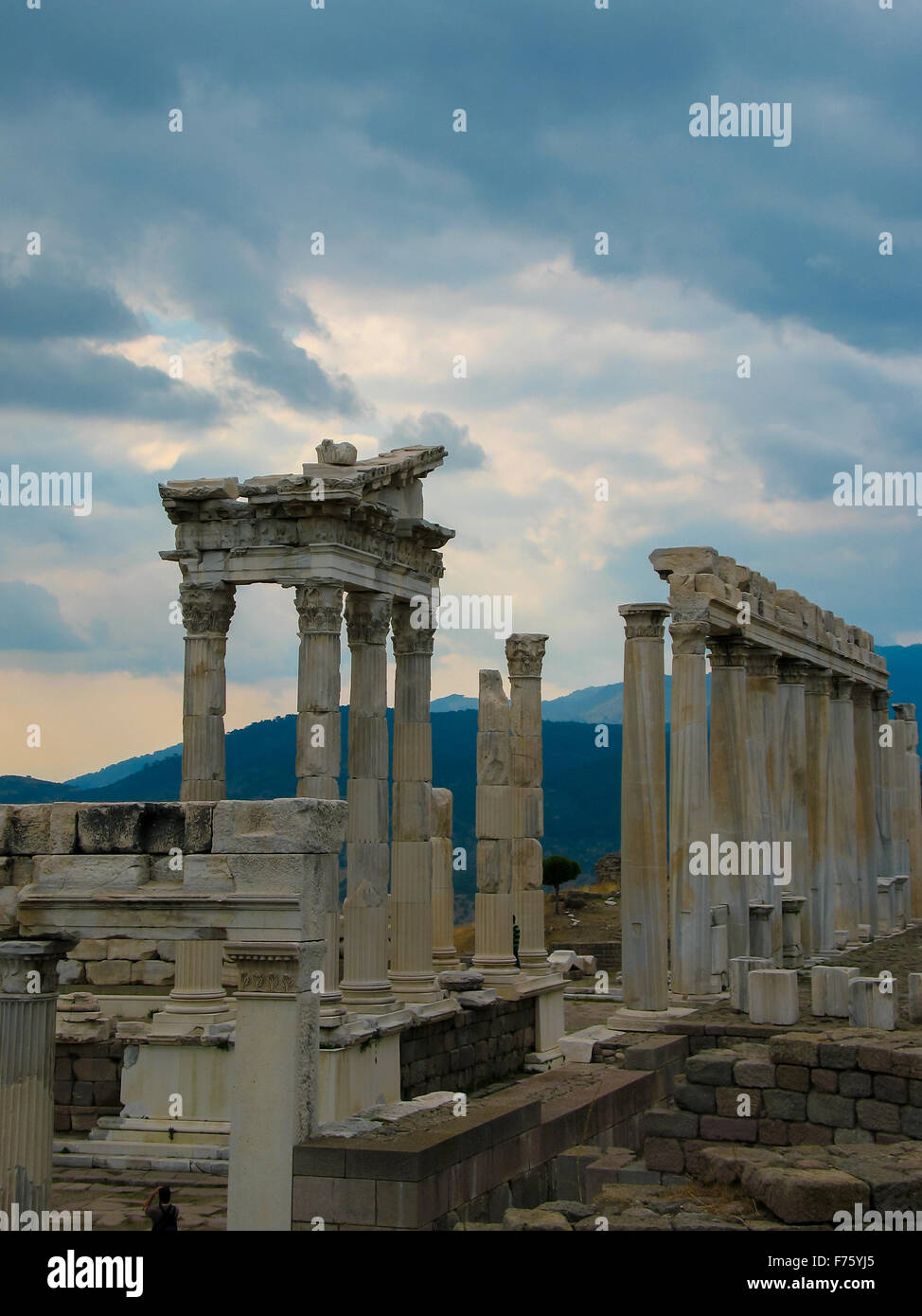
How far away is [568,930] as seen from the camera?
5581cm

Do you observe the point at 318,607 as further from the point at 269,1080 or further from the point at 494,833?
the point at 269,1080

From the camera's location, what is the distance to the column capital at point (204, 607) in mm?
23875

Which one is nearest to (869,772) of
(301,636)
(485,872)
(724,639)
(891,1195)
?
(724,639)

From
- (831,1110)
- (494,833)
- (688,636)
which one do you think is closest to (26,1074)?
(831,1110)

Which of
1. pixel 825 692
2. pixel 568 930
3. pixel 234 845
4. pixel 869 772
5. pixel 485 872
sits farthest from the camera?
pixel 568 930

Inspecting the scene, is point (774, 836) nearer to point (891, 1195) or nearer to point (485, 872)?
point (485, 872)

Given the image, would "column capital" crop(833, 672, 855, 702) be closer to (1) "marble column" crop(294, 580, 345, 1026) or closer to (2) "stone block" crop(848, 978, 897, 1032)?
(2) "stone block" crop(848, 978, 897, 1032)

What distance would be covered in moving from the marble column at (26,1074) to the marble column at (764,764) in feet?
62.9

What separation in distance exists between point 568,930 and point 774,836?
22.5 m

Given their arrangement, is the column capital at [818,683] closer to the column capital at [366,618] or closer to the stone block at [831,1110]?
the column capital at [366,618]

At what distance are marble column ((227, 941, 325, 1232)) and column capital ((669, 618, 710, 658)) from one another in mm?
16084

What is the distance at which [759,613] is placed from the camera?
3312 centimetres

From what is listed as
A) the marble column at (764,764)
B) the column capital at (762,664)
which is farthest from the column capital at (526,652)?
the column capital at (762,664)

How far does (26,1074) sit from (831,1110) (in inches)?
375
